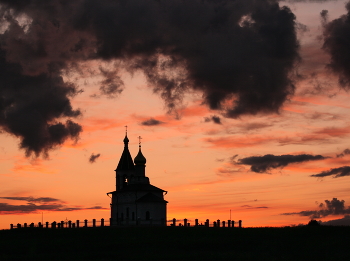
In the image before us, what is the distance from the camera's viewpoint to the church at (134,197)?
243ft

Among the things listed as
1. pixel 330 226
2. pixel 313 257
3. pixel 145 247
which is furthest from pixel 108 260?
pixel 330 226

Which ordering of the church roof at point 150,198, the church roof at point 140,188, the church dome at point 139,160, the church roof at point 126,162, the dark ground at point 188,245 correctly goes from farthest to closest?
1. the church roof at point 126,162
2. the church dome at point 139,160
3. the church roof at point 140,188
4. the church roof at point 150,198
5. the dark ground at point 188,245

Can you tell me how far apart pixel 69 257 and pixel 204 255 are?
821cm

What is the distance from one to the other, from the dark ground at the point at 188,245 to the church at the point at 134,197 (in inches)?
1070

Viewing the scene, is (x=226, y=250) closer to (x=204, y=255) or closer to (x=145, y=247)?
(x=204, y=255)

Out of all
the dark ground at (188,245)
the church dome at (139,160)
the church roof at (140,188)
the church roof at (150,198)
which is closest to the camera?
the dark ground at (188,245)

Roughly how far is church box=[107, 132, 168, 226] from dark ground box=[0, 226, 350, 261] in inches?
1070

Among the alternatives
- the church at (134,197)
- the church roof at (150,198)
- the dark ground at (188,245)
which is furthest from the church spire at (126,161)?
the dark ground at (188,245)

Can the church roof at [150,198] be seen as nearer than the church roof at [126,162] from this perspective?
Yes

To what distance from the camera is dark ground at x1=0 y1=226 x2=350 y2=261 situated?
31.7 metres

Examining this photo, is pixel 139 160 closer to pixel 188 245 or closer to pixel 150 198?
pixel 150 198

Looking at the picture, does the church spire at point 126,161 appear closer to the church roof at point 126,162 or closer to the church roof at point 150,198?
the church roof at point 126,162

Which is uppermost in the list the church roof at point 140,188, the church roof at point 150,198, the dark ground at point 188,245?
the church roof at point 140,188

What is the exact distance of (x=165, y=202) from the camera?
74812mm
